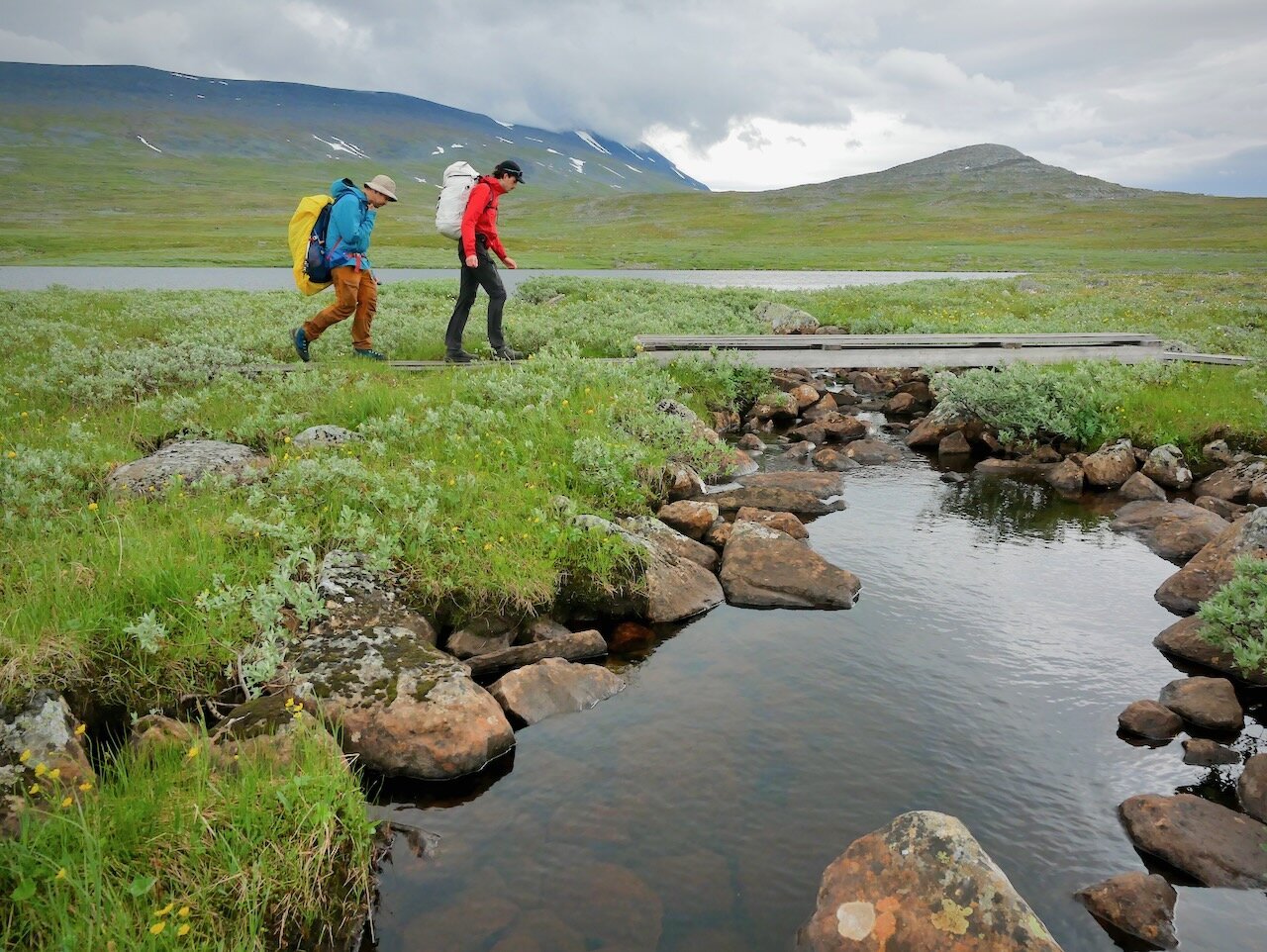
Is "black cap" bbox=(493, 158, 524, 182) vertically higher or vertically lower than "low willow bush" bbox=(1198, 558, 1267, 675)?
higher

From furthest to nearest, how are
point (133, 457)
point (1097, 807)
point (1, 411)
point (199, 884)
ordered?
point (1, 411), point (133, 457), point (1097, 807), point (199, 884)

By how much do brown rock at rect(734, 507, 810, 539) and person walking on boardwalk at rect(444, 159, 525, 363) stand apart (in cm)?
712

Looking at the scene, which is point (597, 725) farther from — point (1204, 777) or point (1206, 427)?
point (1206, 427)

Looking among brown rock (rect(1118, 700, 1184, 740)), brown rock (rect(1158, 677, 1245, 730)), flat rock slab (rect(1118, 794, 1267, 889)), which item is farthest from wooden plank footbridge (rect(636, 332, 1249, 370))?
flat rock slab (rect(1118, 794, 1267, 889))

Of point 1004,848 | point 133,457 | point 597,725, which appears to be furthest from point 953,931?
point 133,457

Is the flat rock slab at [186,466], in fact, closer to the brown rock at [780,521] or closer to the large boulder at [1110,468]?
the brown rock at [780,521]

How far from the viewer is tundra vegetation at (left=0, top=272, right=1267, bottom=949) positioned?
177 inches

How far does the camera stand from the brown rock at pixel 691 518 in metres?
11.1

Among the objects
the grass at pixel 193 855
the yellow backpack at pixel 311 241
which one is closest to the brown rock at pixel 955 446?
the yellow backpack at pixel 311 241

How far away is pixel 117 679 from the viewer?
6109 mm

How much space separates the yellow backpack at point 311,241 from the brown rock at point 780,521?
364 inches

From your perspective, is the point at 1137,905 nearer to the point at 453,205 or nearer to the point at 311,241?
the point at 453,205

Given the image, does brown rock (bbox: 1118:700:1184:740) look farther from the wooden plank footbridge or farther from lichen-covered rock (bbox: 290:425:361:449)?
the wooden plank footbridge

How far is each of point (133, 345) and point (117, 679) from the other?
1487 centimetres
